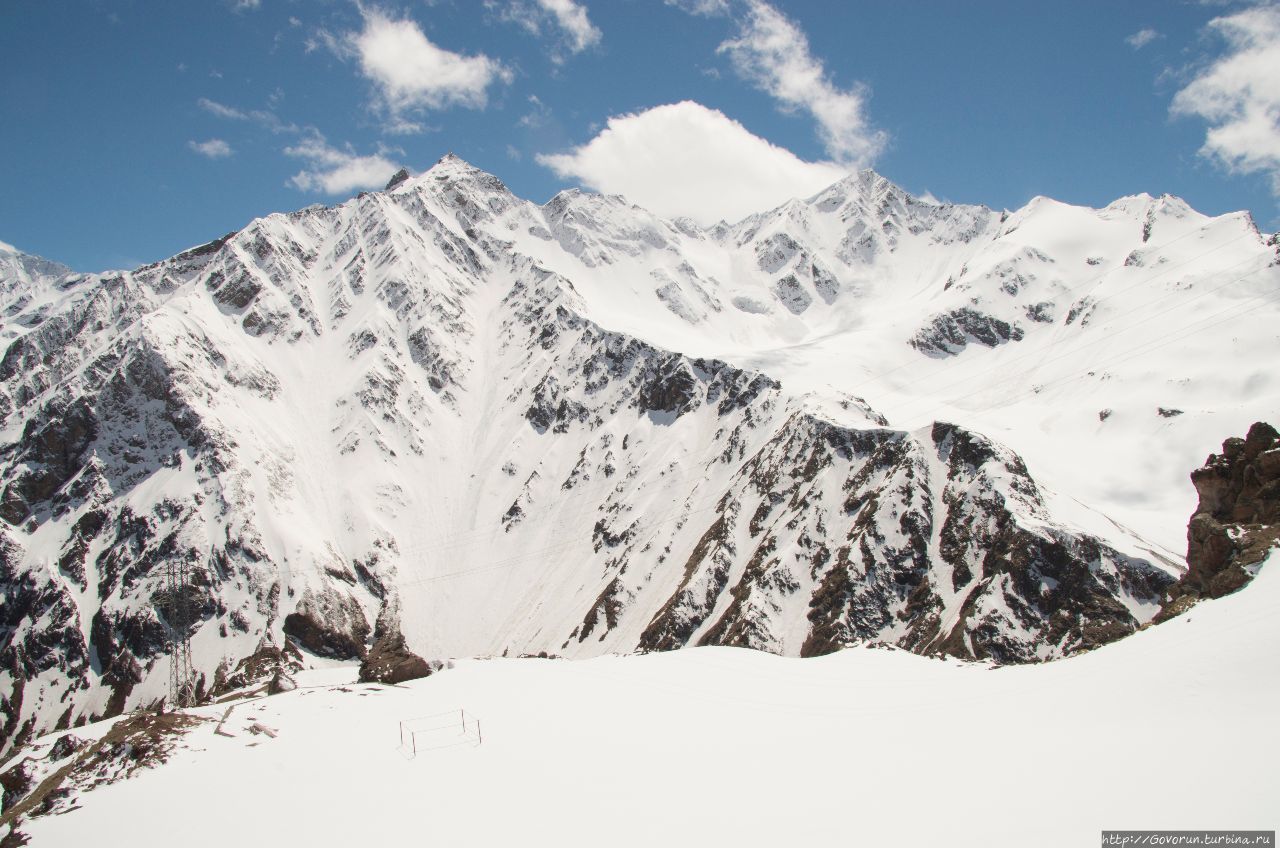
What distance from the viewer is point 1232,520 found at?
2984cm

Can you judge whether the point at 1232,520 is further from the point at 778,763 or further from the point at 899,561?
the point at 899,561

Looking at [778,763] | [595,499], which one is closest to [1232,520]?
[778,763]

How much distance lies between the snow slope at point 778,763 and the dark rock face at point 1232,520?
2.43 meters

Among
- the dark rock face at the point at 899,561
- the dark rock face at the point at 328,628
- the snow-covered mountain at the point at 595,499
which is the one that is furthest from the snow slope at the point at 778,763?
the dark rock face at the point at 328,628

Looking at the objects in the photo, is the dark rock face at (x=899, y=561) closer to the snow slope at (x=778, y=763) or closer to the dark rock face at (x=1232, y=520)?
the dark rock face at (x=1232, y=520)

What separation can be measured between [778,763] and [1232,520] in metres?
26.3

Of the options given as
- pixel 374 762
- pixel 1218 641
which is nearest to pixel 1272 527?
pixel 1218 641

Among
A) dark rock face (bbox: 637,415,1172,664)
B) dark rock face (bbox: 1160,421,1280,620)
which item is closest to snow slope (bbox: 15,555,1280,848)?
dark rock face (bbox: 1160,421,1280,620)

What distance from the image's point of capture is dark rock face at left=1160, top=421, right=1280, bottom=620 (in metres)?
23.6

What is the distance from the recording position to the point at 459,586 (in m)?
147

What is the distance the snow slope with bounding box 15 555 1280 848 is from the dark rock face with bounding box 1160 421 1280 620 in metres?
2.43

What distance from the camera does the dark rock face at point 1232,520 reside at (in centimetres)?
2362

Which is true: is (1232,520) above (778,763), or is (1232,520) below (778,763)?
above

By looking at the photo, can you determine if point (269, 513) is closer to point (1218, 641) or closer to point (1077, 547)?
point (1077, 547)
